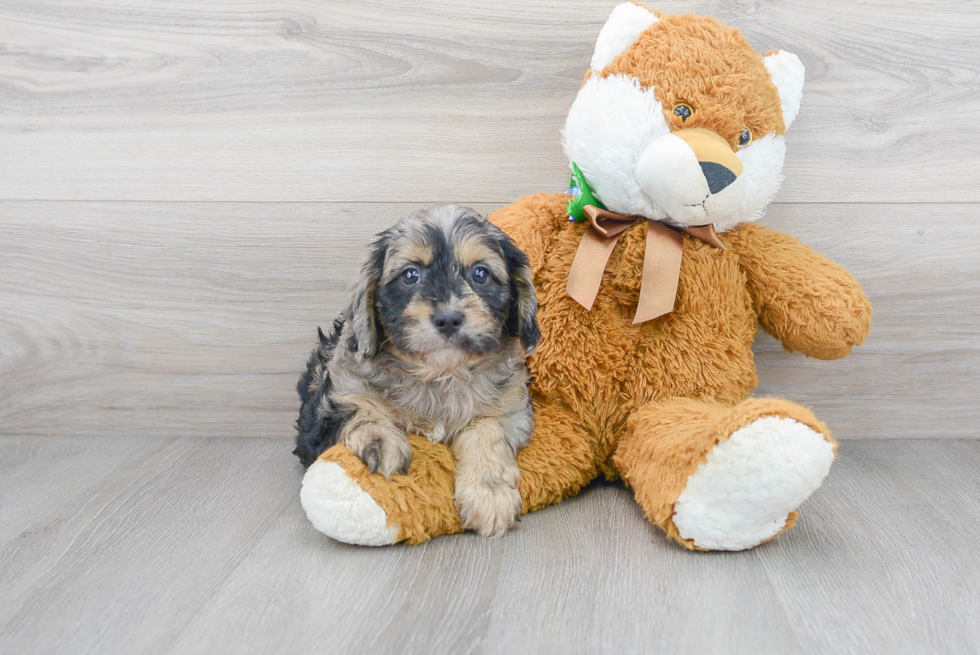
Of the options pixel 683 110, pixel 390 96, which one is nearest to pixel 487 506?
pixel 683 110

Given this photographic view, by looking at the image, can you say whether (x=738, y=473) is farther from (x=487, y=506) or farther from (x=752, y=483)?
Answer: (x=487, y=506)

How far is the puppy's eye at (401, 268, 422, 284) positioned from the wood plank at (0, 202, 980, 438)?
2.21 ft

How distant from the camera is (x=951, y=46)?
91.4 inches

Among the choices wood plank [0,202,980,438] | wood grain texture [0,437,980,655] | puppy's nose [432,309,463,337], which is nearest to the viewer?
wood grain texture [0,437,980,655]

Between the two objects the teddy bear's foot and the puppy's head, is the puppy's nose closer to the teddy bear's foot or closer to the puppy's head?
the puppy's head

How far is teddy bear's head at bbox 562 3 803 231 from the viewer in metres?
1.82

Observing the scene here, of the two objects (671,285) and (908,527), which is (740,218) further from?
(908,527)

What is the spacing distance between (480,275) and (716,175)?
2.05ft

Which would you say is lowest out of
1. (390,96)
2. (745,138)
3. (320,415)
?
(320,415)

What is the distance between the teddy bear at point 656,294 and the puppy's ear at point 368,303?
273mm

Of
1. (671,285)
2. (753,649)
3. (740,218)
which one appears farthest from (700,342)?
(753,649)

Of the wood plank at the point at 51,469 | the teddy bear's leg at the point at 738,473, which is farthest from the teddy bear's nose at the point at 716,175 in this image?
the wood plank at the point at 51,469

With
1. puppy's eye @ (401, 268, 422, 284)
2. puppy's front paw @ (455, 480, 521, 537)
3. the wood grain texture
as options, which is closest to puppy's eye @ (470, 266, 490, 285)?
puppy's eye @ (401, 268, 422, 284)

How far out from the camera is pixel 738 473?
158 cm
